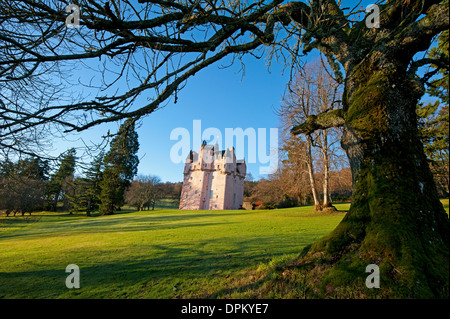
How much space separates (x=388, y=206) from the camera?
95.8 inches

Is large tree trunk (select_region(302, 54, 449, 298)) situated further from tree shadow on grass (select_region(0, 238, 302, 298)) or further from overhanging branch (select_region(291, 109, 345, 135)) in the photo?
tree shadow on grass (select_region(0, 238, 302, 298))

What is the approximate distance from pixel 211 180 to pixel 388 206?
3708 cm

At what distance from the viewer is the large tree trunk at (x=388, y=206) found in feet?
6.39

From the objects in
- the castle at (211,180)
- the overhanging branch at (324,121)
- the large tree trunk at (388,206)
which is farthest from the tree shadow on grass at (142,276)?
the castle at (211,180)

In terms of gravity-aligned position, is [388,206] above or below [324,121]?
below

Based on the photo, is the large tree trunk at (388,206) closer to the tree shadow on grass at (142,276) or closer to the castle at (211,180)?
the tree shadow on grass at (142,276)

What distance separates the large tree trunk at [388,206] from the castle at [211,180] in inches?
1351

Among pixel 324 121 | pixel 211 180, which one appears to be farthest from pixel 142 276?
pixel 211 180

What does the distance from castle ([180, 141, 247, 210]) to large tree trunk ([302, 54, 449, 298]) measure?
34.3 meters

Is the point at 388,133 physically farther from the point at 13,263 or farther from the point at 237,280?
the point at 13,263

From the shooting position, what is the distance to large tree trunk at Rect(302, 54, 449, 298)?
1.95 m

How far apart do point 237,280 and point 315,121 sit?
129 inches

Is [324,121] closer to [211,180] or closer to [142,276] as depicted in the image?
[142,276]

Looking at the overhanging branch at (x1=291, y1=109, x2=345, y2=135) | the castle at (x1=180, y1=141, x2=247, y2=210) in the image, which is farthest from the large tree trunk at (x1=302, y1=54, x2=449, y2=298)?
the castle at (x1=180, y1=141, x2=247, y2=210)
